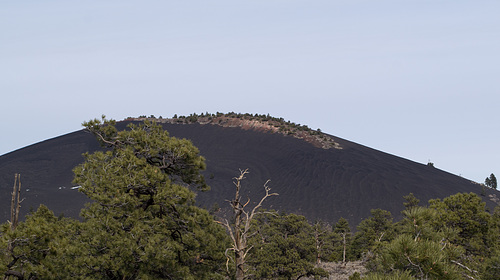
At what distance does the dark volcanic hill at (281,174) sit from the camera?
304 feet

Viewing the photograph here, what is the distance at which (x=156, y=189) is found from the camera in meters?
17.2

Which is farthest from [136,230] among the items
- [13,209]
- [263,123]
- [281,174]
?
[263,123]

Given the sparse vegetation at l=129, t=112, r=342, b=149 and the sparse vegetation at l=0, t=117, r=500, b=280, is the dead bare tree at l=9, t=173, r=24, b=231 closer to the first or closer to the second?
the sparse vegetation at l=0, t=117, r=500, b=280

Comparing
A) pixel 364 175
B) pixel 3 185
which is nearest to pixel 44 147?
pixel 3 185

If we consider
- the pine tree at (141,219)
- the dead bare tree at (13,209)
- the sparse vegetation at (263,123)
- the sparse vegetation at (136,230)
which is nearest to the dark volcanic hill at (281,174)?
the sparse vegetation at (263,123)

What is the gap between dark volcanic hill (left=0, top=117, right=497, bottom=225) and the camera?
92562 mm

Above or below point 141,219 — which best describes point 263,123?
above

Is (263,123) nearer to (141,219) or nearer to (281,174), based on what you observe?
(281,174)

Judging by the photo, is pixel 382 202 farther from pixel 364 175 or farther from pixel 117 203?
pixel 117 203

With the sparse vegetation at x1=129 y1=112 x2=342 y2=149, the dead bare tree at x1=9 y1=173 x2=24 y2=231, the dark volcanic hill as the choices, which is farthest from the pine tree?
the sparse vegetation at x1=129 y1=112 x2=342 y2=149

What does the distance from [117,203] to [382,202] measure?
279 feet

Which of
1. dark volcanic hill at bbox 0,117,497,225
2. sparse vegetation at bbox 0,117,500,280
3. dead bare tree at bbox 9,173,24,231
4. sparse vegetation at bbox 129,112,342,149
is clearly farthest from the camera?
sparse vegetation at bbox 129,112,342,149

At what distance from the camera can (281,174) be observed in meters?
108

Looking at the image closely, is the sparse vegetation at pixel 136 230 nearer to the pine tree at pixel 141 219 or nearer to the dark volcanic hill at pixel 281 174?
the pine tree at pixel 141 219
